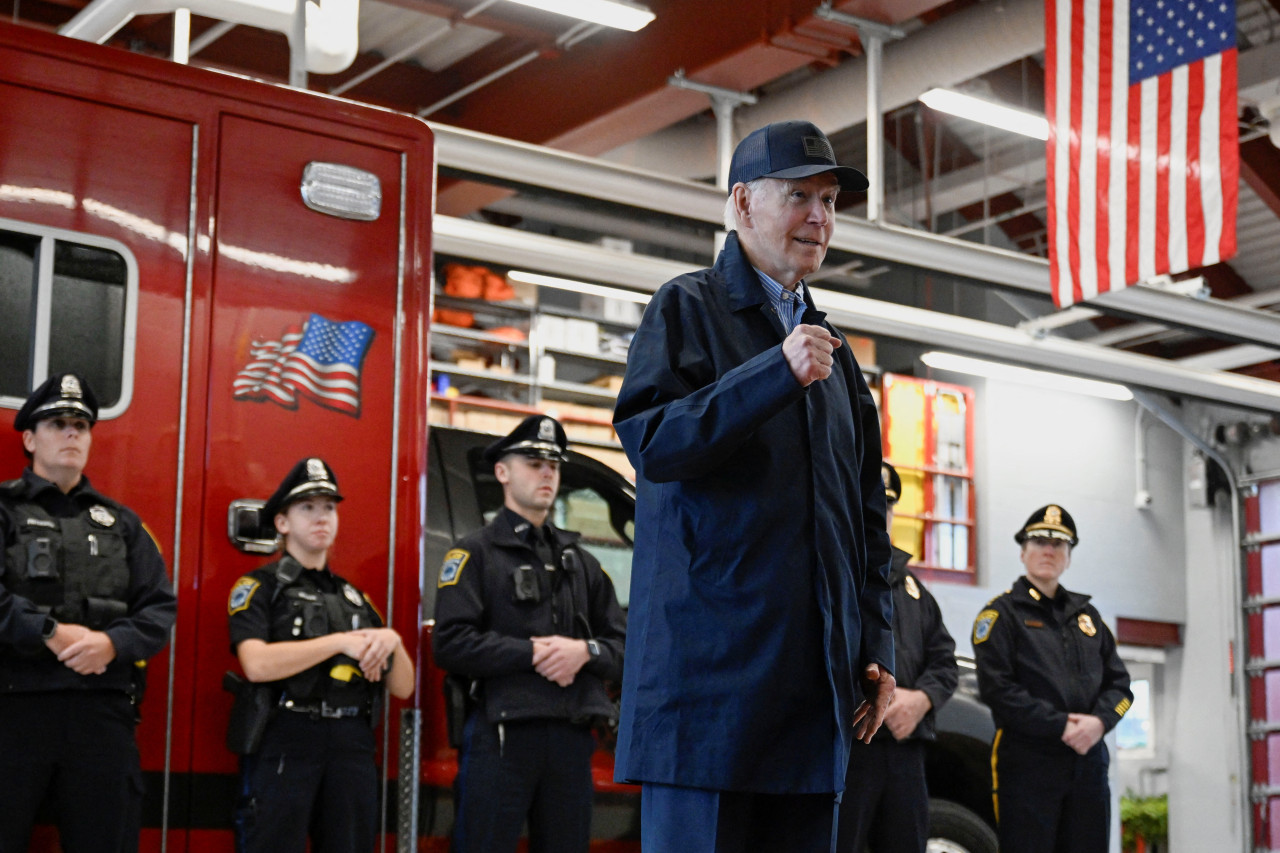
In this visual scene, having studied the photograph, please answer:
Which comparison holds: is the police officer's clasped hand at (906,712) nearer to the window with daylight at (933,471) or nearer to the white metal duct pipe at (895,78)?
the white metal duct pipe at (895,78)

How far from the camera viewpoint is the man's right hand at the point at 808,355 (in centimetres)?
222

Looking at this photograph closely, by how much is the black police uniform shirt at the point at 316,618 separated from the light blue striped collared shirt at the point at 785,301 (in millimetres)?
2307

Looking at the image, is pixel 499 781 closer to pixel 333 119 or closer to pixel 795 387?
pixel 333 119

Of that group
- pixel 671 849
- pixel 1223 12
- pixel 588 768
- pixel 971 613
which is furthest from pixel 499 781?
pixel 971 613

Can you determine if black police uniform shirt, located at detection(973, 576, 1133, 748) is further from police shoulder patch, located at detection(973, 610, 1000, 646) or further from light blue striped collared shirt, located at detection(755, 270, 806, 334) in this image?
light blue striped collared shirt, located at detection(755, 270, 806, 334)

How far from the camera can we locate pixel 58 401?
390 cm

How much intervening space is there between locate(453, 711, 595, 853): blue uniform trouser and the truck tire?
2.24 m

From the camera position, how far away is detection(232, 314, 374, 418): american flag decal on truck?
437 centimetres

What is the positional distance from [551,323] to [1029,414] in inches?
257

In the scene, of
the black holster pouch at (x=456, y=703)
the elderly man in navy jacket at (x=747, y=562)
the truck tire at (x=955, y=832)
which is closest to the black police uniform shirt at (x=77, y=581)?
the black holster pouch at (x=456, y=703)

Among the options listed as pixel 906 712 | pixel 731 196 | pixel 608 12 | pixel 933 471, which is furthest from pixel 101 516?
pixel 933 471

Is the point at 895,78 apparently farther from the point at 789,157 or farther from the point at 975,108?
the point at 789,157

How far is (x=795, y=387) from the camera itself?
2234 mm

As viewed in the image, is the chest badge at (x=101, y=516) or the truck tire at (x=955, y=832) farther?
the truck tire at (x=955, y=832)
